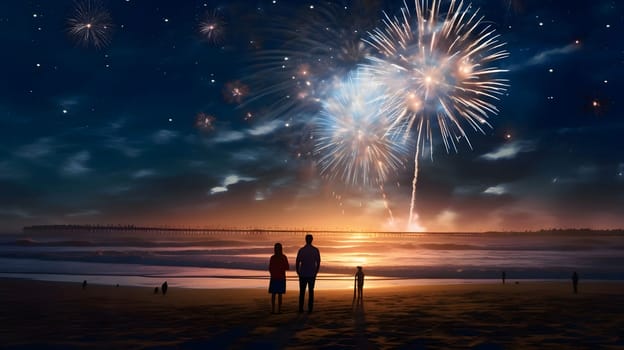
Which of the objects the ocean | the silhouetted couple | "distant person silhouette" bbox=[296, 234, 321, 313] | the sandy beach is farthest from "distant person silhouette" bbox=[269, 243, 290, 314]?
the ocean

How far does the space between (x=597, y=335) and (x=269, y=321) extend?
25.5 ft

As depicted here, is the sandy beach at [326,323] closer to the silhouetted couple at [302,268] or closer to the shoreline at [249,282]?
the silhouetted couple at [302,268]

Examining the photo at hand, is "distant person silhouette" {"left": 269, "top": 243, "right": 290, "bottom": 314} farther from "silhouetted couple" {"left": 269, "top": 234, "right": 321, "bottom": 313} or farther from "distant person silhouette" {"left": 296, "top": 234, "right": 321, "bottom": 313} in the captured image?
"distant person silhouette" {"left": 296, "top": 234, "right": 321, "bottom": 313}

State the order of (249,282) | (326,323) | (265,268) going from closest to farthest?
(326,323) < (249,282) < (265,268)

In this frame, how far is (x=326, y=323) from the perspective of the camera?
1369 cm

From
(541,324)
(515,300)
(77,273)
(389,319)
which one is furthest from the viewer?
(77,273)

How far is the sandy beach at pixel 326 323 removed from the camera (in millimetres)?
11172

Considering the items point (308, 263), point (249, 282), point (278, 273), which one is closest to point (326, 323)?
point (308, 263)

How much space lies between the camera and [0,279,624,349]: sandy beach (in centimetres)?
1117

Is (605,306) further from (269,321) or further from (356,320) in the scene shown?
(269,321)

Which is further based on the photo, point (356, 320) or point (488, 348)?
point (356, 320)

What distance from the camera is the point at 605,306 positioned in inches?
676

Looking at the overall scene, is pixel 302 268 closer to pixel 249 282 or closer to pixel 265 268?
pixel 249 282

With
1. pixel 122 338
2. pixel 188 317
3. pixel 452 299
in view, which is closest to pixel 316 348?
pixel 122 338
